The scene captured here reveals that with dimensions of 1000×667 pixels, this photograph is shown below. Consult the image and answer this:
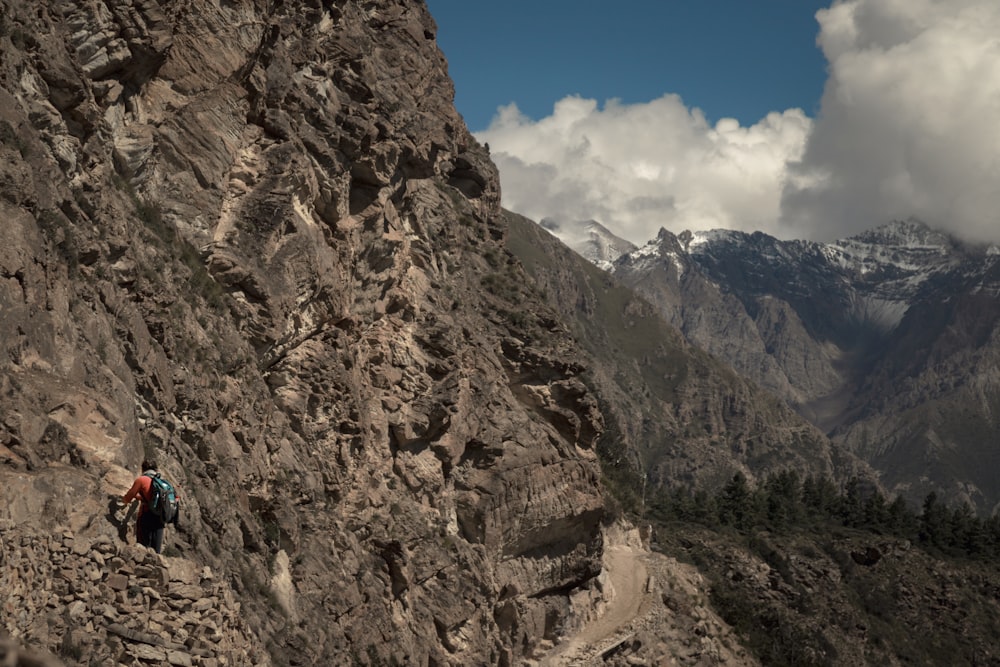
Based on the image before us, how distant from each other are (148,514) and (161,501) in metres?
0.57

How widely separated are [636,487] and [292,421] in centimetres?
7852

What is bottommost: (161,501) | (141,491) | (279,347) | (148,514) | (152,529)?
(152,529)

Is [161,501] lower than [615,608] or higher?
higher

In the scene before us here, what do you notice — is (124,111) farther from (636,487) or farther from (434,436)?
(636,487)

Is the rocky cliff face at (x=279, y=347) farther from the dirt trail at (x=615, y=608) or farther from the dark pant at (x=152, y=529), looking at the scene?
the dirt trail at (x=615, y=608)

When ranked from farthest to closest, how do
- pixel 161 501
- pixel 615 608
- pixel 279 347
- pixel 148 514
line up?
pixel 615 608 < pixel 279 347 < pixel 148 514 < pixel 161 501

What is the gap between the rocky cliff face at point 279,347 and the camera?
21.4 m

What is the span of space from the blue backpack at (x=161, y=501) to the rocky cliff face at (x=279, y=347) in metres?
0.82

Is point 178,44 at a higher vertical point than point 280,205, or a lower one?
higher

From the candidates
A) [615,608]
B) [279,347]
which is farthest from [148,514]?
[615,608]

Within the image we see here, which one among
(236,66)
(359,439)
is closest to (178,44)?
(236,66)

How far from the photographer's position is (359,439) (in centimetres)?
4253

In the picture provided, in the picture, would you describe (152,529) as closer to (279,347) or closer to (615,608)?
(279,347)

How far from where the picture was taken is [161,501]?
19.7 meters
